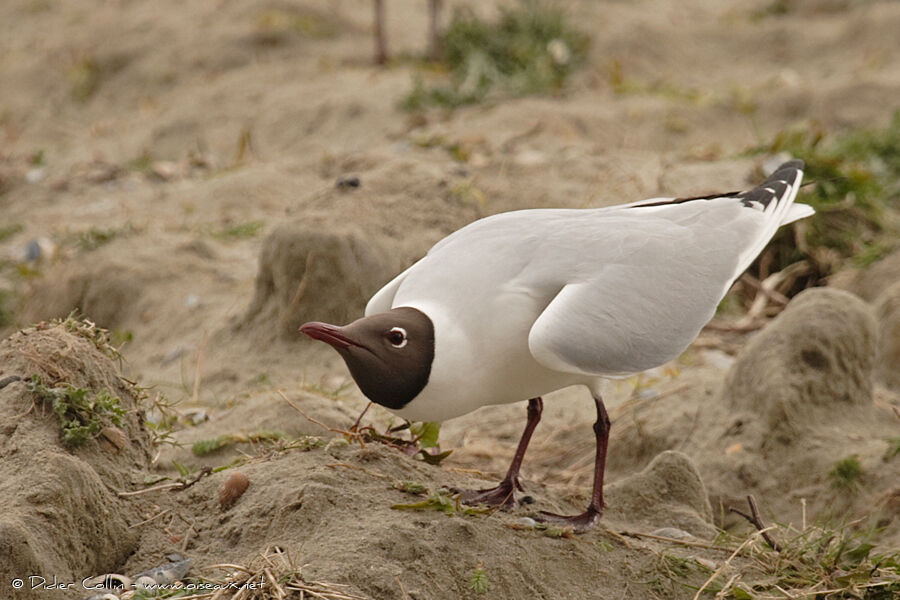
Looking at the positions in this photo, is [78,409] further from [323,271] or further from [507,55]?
[507,55]

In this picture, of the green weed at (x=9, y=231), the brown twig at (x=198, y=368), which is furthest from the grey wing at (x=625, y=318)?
the green weed at (x=9, y=231)

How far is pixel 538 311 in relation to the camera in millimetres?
3445

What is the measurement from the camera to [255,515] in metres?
3.32

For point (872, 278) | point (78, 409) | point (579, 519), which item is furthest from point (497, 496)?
point (872, 278)

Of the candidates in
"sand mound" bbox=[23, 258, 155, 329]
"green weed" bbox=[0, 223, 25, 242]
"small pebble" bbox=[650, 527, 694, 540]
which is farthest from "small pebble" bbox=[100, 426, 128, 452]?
"green weed" bbox=[0, 223, 25, 242]

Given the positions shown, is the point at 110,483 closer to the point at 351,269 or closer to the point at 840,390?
the point at 351,269

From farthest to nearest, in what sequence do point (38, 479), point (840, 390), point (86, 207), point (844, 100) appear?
1. point (844, 100)
2. point (86, 207)
3. point (840, 390)
4. point (38, 479)

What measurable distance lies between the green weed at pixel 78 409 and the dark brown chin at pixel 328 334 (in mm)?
658

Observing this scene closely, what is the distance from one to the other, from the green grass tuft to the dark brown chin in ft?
20.9

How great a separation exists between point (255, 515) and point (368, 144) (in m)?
5.91

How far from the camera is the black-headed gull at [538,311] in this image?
10.7 ft

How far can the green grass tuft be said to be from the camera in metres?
9.46

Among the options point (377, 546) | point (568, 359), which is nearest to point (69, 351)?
point (377, 546)

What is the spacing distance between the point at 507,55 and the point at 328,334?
7518 millimetres
